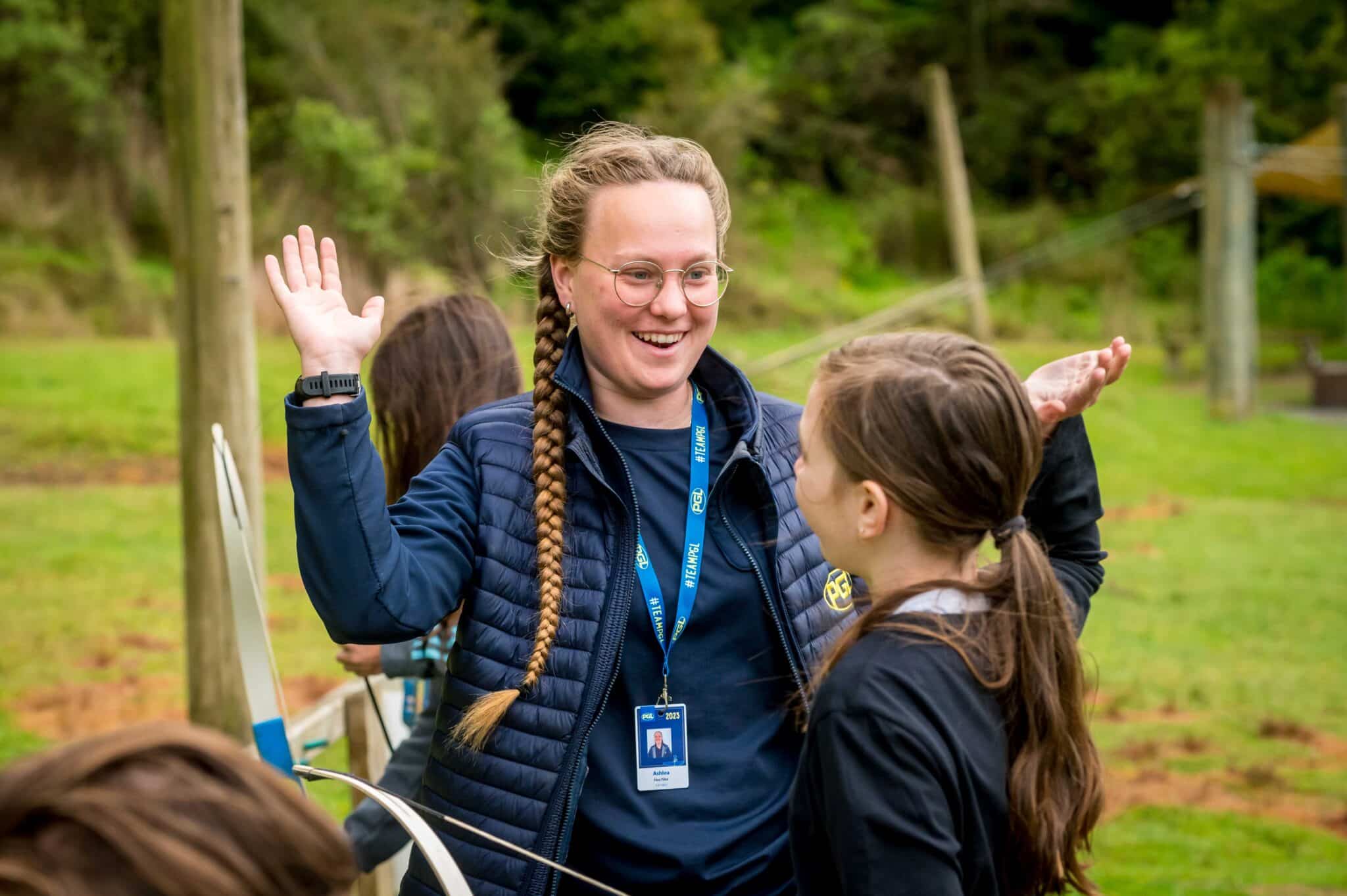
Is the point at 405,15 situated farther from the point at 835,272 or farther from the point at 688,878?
the point at 688,878

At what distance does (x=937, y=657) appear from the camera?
1.59m

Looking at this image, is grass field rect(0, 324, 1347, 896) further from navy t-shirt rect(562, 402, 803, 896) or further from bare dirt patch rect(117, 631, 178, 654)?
navy t-shirt rect(562, 402, 803, 896)

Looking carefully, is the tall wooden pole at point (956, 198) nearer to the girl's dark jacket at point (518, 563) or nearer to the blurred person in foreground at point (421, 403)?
the blurred person in foreground at point (421, 403)

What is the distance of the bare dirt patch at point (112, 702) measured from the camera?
6.09m

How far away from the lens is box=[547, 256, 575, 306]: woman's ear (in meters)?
2.27

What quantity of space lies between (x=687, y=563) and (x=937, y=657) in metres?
0.59

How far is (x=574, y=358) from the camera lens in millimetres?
2230

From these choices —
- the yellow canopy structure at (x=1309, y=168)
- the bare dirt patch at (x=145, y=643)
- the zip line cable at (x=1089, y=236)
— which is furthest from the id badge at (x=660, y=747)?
the zip line cable at (x=1089, y=236)

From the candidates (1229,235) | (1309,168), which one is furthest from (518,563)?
(1309,168)

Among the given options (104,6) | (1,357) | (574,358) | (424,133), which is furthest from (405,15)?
(574,358)

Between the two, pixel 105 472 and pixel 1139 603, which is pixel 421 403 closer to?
pixel 1139 603

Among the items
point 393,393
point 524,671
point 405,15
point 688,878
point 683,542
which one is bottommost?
point 688,878

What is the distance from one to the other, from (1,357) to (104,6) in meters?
11.2

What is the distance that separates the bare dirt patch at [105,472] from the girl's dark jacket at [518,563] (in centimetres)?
935
